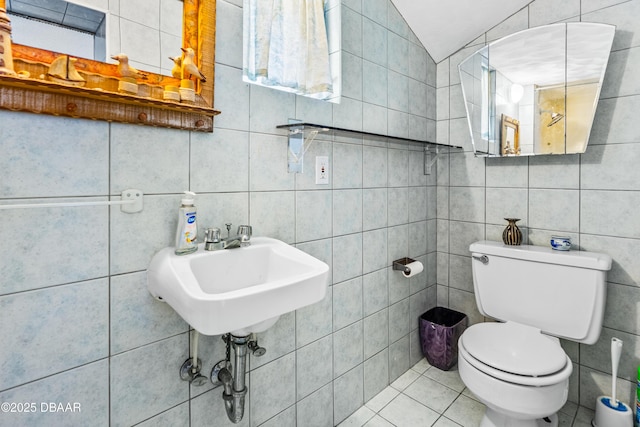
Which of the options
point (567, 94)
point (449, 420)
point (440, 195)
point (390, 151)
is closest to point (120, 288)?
point (390, 151)

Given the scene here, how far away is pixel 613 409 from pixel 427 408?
81cm

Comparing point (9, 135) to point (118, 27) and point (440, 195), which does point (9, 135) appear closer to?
point (118, 27)

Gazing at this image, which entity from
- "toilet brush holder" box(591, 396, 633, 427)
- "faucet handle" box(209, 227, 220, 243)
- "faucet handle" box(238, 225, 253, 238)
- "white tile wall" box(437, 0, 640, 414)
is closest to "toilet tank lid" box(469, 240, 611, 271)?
"white tile wall" box(437, 0, 640, 414)

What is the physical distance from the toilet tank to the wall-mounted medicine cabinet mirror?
54 cm

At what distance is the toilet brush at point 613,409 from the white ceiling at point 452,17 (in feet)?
5.80

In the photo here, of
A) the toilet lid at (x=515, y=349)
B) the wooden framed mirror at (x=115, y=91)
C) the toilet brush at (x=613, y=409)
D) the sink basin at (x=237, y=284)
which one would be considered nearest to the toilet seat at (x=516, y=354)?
the toilet lid at (x=515, y=349)

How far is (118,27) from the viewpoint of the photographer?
919mm

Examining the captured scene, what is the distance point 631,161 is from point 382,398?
5.59 ft

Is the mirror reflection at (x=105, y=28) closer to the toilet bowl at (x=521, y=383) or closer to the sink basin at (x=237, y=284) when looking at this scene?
the sink basin at (x=237, y=284)

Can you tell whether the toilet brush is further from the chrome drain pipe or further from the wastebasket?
the chrome drain pipe

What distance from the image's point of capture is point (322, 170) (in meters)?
1.47

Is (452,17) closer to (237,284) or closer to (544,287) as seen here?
(544,287)

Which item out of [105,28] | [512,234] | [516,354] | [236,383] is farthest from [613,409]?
[105,28]

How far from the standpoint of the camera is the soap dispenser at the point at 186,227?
37.9 inches
